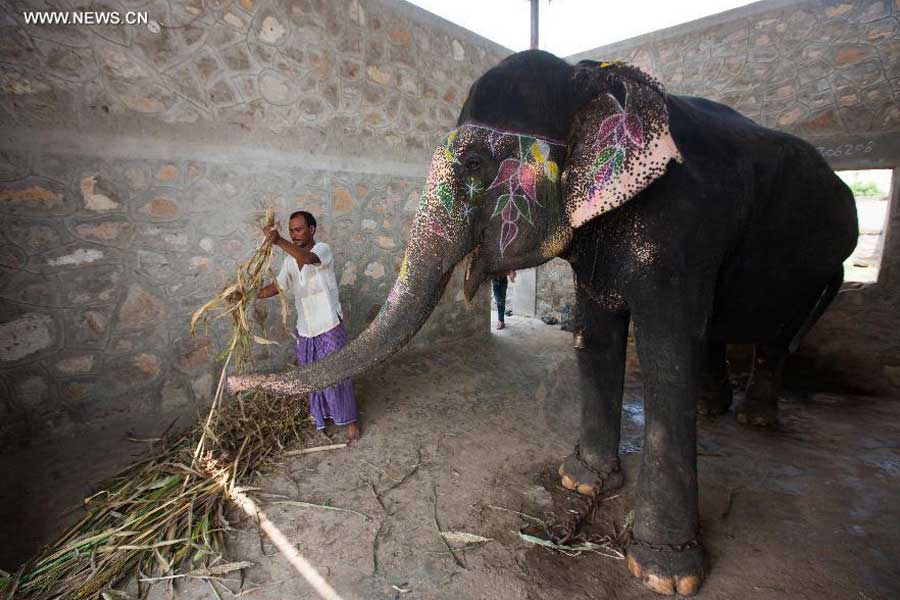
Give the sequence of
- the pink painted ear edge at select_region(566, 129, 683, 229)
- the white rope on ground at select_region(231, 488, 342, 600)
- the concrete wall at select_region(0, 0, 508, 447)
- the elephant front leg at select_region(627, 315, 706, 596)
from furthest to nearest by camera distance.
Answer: the concrete wall at select_region(0, 0, 508, 447), the white rope on ground at select_region(231, 488, 342, 600), the elephant front leg at select_region(627, 315, 706, 596), the pink painted ear edge at select_region(566, 129, 683, 229)

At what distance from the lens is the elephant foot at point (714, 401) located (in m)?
3.52

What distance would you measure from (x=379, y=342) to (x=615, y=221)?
1075mm

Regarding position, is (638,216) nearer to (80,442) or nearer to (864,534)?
(864,534)

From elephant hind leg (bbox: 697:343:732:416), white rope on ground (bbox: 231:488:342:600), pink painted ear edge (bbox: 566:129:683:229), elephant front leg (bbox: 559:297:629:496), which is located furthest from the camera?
elephant hind leg (bbox: 697:343:732:416)

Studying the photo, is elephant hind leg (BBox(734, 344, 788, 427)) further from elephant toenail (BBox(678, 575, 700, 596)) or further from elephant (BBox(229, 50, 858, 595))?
elephant toenail (BBox(678, 575, 700, 596))

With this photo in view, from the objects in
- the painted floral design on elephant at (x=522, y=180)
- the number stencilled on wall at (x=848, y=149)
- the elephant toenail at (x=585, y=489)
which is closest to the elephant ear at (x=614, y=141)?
the painted floral design on elephant at (x=522, y=180)

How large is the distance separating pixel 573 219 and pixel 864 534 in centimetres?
→ 220

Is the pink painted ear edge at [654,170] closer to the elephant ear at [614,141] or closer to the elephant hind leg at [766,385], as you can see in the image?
the elephant ear at [614,141]

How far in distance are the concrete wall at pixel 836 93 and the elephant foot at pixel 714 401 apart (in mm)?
1489

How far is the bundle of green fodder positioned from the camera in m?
1.93

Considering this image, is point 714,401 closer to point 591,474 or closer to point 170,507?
point 591,474

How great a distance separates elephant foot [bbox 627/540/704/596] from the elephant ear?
1441 mm

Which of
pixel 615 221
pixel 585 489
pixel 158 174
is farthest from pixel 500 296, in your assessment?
pixel 615 221

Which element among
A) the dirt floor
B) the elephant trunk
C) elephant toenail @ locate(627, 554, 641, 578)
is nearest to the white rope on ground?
the dirt floor
